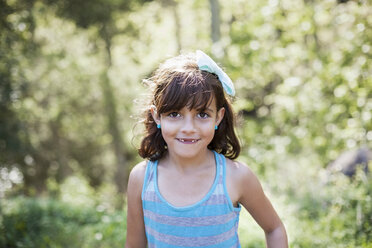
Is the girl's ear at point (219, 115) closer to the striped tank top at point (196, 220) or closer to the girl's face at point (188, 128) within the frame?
the girl's face at point (188, 128)

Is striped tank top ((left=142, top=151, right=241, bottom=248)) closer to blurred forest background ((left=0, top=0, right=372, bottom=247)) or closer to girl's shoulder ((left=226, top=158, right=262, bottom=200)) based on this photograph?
girl's shoulder ((left=226, top=158, right=262, bottom=200))

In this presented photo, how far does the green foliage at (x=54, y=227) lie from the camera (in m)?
3.88

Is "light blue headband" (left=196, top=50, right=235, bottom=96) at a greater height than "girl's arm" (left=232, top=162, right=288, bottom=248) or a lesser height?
greater

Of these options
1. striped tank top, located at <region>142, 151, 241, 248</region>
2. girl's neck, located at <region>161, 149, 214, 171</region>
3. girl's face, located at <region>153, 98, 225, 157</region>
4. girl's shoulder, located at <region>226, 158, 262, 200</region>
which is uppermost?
girl's face, located at <region>153, 98, 225, 157</region>

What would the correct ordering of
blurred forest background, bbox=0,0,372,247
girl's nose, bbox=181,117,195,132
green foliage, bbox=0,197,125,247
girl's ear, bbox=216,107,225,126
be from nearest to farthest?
girl's nose, bbox=181,117,195,132 < girl's ear, bbox=216,107,225,126 < green foliage, bbox=0,197,125,247 < blurred forest background, bbox=0,0,372,247

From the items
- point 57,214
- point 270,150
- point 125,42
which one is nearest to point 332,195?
point 270,150

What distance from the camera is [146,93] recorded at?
2016mm

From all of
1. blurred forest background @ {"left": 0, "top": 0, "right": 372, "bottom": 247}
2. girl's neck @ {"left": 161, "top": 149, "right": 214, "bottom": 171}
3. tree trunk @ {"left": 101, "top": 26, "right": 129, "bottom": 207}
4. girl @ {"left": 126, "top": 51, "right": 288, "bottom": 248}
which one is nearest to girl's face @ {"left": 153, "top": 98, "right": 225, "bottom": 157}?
girl @ {"left": 126, "top": 51, "right": 288, "bottom": 248}

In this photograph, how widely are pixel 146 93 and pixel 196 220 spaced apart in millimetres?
765

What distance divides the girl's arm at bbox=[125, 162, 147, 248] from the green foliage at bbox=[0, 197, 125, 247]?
6.13 ft

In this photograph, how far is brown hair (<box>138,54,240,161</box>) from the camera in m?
1.64

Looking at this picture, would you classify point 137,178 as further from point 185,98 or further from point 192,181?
point 185,98

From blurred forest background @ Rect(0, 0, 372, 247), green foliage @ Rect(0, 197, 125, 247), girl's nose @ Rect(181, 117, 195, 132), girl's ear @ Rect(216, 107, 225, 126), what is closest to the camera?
girl's nose @ Rect(181, 117, 195, 132)

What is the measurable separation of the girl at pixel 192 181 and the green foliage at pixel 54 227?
2.07 m
